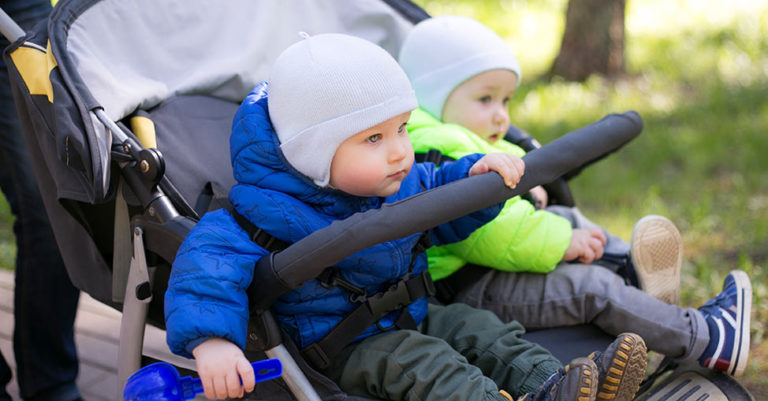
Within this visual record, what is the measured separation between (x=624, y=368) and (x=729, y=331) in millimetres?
636

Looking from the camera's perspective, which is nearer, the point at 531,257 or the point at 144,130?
the point at 144,130

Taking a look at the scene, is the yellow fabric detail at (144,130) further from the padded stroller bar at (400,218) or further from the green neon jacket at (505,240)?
the green neon jacket at (505,240)

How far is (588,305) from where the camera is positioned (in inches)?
89.5

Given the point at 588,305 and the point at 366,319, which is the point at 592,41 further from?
the point at 366,319

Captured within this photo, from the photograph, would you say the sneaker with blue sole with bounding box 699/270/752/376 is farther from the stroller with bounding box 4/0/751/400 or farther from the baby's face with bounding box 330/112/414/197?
the baby's face with bounding box 330/112/414/197

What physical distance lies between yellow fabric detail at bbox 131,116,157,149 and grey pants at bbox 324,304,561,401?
751mm

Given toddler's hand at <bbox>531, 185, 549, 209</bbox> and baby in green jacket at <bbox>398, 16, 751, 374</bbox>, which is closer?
baby in green jacket at <bbox>398, 16, 751, 374</bbox>

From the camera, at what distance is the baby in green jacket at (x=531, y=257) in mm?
2246

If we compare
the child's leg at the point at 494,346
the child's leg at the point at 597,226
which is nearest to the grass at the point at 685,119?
the child's leg at the point at 597,226

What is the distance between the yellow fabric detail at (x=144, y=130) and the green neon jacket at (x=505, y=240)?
76cm

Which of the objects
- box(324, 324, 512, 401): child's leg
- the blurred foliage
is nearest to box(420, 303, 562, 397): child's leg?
box(324, 324, 512, 401): child's leg

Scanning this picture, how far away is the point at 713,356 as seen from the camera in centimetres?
221

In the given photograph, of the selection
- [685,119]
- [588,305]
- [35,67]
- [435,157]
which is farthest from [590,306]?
[685,119]

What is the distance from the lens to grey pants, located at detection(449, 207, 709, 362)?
7.34ft
